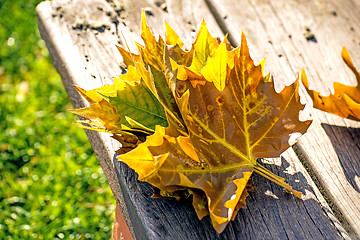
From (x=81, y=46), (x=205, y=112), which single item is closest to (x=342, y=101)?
(x=205, y=112)

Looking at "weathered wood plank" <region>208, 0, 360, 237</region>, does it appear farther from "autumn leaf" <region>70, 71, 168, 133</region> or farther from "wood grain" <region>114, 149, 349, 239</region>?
"autumn leaf" <region>70, 71, 168, 133</region>

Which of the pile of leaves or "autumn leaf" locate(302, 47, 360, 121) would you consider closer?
the pile of leaves

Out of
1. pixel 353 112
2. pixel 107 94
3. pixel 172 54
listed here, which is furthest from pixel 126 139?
pixel 353 112

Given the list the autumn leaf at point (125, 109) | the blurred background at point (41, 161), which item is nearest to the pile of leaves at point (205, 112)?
the autumn leaf at point (125, 109)

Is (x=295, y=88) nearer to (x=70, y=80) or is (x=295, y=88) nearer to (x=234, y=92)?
(x=234, y=92)

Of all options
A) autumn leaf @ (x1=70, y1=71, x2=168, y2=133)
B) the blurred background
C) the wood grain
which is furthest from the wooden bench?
the blurred background

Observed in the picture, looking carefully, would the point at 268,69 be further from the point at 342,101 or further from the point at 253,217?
the point at 253,217
